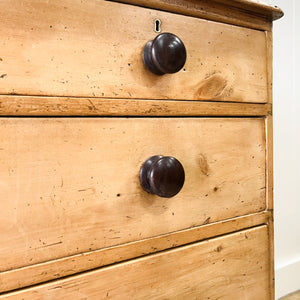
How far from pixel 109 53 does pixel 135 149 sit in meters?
0.13

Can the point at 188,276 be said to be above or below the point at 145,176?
below

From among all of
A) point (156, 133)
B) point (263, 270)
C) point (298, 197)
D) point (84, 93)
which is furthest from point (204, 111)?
point (298, 197)

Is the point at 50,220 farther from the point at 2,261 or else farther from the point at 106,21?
the point at 106,21

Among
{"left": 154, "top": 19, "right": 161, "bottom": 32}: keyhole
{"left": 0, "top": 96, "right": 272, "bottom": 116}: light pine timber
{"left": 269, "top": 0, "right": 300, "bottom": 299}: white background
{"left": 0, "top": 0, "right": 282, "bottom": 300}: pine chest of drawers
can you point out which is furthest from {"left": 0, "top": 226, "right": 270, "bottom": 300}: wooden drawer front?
{"left": 269, "top": 0, "right": 300, "bottom": 299}: white background

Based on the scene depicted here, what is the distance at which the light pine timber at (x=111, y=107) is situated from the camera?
40 cm

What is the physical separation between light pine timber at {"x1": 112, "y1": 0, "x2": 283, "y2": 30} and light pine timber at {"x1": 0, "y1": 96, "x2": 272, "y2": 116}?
0.14 m

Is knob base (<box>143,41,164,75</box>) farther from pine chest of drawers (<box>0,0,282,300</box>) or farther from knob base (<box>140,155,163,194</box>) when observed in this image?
knob base (<box>140,155,163,194</box>)

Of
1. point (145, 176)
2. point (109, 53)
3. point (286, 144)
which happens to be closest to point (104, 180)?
point (145, 176)

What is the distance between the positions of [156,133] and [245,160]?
18 cm

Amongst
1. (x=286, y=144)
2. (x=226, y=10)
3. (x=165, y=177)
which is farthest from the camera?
(x=286, y=144)

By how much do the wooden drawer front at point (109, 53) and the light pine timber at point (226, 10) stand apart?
0.03 ft

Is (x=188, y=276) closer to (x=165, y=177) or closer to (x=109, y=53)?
(x=165, y=177)

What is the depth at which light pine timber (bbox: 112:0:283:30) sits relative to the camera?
0.50 metres

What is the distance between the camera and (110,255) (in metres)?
0.46
